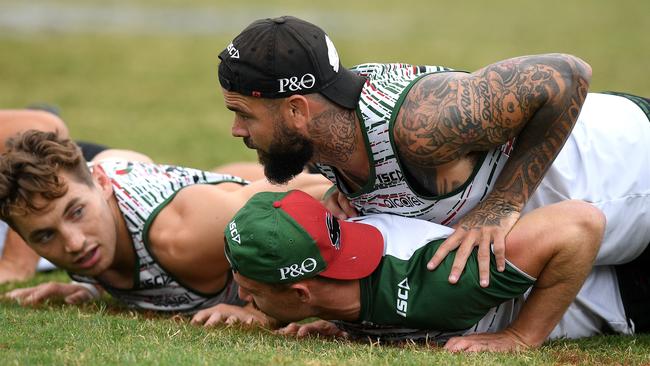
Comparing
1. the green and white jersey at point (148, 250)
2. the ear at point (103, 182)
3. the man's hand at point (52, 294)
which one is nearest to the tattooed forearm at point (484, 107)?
the green and white jersey at point (148, 250)

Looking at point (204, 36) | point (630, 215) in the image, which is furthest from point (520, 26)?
point (630, 215)

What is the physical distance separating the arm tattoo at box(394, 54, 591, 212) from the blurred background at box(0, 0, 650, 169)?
5965 mm

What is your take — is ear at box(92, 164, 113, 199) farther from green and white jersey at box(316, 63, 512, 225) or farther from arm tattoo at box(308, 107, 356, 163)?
arm tattoo at box(308, 107, 356, 163)

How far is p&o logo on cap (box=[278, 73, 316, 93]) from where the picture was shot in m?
5.09

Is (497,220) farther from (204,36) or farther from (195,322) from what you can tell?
(204,36)

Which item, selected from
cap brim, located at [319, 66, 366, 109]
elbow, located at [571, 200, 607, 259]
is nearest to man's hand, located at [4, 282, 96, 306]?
cap brim, located at [319, 66, 366, 109]

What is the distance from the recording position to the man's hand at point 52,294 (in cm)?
653

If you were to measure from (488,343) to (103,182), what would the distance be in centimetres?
279

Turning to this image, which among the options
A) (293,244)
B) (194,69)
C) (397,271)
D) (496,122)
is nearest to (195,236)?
(293,244)

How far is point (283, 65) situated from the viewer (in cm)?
507

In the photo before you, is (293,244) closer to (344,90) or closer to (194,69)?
(344,90)

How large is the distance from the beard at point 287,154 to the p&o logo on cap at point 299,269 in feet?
Answer: 2.16

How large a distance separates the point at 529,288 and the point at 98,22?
20490 mm

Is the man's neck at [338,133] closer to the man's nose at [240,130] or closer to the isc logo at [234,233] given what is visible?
the man's nose at [240,130]
